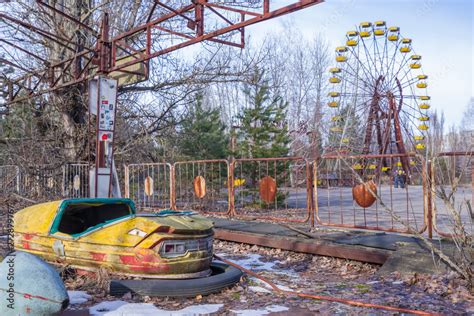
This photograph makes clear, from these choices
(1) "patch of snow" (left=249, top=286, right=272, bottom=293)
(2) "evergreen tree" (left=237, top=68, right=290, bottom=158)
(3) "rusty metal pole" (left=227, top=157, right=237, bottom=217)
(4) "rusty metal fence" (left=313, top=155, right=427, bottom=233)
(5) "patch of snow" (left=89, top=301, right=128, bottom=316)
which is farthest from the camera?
(2) "evergreen tree" (left=237, top=68, right=290, bottom=158)

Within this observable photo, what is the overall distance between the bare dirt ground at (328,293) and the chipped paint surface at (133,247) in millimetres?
232

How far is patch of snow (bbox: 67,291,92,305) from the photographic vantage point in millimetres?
4117

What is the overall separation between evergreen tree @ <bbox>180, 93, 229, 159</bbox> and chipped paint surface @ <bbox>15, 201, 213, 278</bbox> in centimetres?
1195

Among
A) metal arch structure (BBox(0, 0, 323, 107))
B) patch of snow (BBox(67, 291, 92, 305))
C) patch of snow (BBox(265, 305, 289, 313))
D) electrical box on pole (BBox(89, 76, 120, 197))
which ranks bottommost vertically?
patch of snow (BBox(265, 305, 289, 313))

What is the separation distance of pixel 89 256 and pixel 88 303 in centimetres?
67

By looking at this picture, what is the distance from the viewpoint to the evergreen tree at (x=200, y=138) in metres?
17.6

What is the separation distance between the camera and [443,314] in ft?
12.4

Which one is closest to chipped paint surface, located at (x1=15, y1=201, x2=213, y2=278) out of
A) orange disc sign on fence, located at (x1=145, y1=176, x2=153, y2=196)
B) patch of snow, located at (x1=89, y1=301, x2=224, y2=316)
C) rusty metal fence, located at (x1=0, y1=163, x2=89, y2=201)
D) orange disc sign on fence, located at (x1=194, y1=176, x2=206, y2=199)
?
patch of snow, located at (x1=89, y1=301, x2=224, y2=316)

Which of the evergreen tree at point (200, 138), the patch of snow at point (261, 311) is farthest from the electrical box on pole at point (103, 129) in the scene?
the evergreen tree at point (200, 138)

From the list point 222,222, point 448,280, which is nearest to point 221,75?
point 222,222

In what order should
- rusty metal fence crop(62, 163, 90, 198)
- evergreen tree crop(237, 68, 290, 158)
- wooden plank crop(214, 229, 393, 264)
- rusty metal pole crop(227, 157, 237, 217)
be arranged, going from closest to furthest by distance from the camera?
wooden plank crop(214, 229, 393, 264) → rusty metal pole crop(227, 157, 237, 217) → rusty metal fence crop(62, 163, 90, 198) → evergreen tree crop(237, 68, 290, 158)

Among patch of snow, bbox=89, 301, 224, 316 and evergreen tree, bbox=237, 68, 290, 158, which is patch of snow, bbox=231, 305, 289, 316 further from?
evergreen tree, bbox=237, 68, 290, 158

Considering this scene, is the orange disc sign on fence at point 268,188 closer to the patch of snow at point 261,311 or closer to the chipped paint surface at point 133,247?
the chipped paint surface at point 133,247

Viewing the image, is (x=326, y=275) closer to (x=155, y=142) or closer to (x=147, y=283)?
(x=147, y=283)
